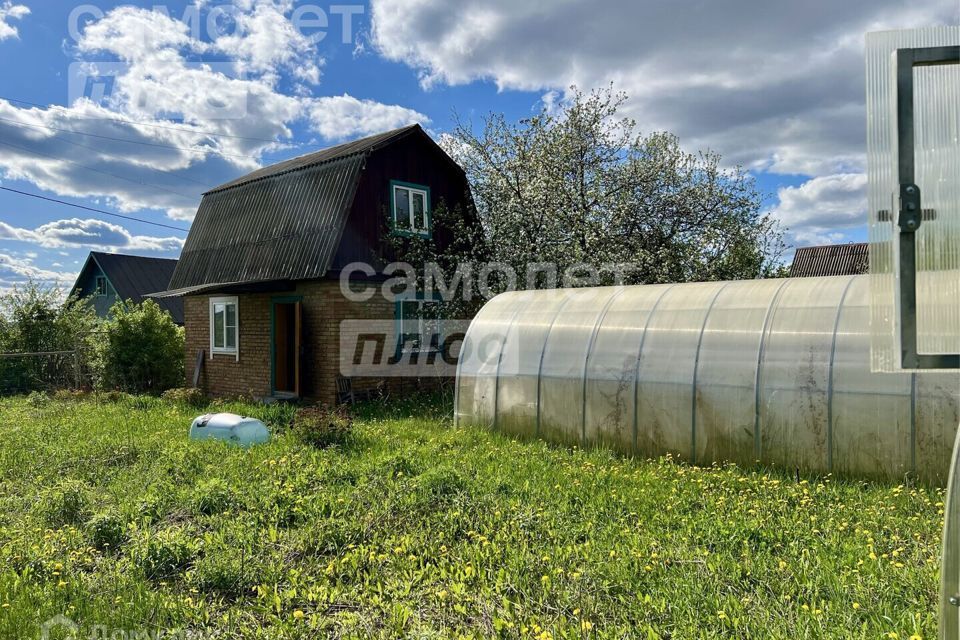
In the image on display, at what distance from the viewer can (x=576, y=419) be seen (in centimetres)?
896

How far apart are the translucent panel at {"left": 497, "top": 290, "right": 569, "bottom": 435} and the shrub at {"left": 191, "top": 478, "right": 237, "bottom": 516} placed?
4.70 meters

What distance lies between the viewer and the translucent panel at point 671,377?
7930 millimetres

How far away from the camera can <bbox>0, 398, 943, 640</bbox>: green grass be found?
3719mm

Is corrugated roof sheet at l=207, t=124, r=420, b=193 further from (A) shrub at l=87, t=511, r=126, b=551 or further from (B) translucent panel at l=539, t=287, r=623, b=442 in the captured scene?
(A) shrub at l=87, t=511, r=126, b=551

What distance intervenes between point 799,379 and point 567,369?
317 cm

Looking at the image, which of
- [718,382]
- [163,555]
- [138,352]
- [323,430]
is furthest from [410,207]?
[163,555]

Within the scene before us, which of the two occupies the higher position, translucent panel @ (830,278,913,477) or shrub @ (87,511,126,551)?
translucent panel @ (830,278,913,477)

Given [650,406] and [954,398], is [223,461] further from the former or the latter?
[954,398]

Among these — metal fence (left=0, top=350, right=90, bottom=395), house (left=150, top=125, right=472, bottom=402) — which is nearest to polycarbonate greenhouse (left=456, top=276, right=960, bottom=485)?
house (left=150, top=125, right=472, bottom=402)

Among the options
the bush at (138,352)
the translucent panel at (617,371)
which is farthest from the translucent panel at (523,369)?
the bush at (138,352)

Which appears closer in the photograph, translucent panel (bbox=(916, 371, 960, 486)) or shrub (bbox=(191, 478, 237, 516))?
shrub (bbox=(191, 478, 237, 516))

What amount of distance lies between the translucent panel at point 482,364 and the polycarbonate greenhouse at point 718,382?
0.02 meters

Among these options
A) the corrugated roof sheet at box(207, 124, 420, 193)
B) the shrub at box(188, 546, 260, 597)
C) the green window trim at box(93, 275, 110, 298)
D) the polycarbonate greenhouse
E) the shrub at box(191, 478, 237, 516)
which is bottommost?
the shrub at box(188, 546, 260, 597)

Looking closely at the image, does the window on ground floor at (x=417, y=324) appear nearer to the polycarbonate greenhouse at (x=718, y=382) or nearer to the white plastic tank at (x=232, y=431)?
the polycarbonate greenhouse at (x=718, y=382)
